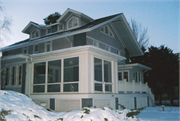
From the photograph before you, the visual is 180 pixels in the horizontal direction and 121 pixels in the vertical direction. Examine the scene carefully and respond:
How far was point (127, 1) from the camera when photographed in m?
9.91

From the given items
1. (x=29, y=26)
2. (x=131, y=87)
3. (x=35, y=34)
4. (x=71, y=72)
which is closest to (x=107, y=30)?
(x=71, y=72)

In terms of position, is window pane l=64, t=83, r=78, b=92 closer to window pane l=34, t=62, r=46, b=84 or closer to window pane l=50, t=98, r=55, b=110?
window pane l=50, t=98, r=55, b=110

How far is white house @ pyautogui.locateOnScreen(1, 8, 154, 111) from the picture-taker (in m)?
9.54

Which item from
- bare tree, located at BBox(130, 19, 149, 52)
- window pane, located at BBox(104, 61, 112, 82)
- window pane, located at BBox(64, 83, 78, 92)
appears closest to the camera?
window pane, located at BBox(64, 83, 78, 92)

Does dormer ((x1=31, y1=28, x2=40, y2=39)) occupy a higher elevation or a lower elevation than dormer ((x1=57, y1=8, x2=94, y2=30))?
lower

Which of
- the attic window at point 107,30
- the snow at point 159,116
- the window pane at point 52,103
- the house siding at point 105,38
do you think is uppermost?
the attic window at point 107,30

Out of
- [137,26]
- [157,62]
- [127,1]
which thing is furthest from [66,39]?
[137,26]

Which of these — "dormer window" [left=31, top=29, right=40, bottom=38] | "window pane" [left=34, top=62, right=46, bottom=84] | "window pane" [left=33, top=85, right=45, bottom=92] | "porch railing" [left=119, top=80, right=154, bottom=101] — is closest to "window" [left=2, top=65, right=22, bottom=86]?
"window pane" [left=34, top=62, right=46, bottom=84]

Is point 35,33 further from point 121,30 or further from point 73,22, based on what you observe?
point 121,30

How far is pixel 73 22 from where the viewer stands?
607 inches

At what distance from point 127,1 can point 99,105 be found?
5706 mm

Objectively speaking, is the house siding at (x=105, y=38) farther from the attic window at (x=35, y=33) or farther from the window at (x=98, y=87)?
the attic window at (x=35, y=33)

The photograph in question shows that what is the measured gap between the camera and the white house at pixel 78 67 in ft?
31.3

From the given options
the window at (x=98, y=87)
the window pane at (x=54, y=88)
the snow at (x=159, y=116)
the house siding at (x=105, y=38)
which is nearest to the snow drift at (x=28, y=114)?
the snow at (x=159, y=116)
